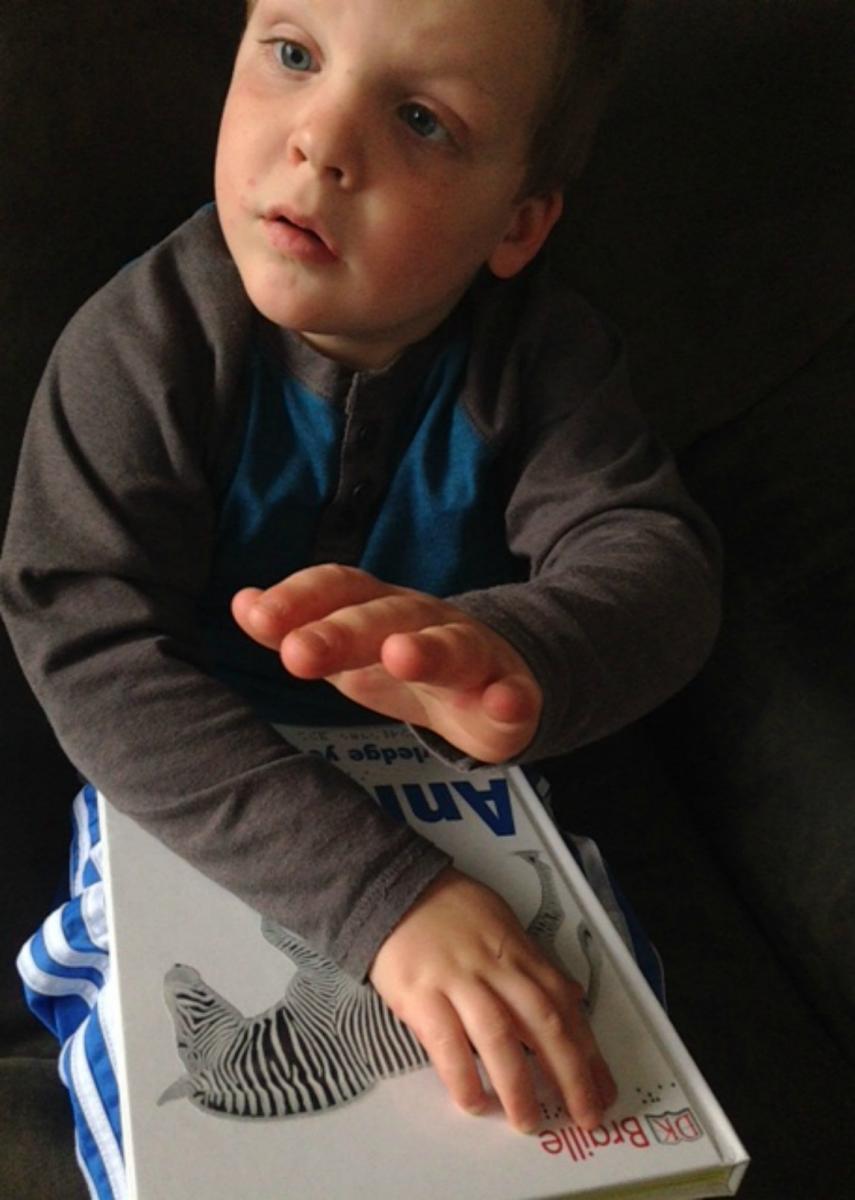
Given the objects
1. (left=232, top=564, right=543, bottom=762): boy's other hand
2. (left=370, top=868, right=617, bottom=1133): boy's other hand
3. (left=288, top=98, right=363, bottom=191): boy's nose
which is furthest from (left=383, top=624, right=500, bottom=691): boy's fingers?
(left=288, top=98, right=363, bottom=191): boy's nose

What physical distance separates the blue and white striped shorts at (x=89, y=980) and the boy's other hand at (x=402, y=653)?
178 millimetres

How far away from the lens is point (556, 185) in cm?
73

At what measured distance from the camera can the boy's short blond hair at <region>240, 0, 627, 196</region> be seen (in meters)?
0.64

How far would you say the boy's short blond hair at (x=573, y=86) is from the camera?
64 centimetres

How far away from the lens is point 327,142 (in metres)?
0.58

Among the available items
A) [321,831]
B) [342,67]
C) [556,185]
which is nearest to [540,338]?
[556,185]

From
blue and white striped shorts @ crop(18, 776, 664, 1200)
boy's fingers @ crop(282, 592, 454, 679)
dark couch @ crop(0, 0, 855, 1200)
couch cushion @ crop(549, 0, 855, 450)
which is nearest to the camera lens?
boy's fingers @ crop(282, 592, 454, 679)

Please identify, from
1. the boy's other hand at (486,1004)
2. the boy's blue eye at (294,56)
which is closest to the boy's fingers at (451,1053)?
the boy's other hand at (486,1004)

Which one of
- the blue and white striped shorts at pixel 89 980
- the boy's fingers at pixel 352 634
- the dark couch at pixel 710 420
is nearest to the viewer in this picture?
the boy's fingers at pixel 352 634

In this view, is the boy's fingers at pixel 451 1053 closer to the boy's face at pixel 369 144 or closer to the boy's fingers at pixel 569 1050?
the boy's fingers at pixel 569 1050

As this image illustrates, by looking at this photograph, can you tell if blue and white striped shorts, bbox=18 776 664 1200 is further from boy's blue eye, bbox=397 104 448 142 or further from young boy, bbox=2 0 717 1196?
boy's blue eye, bbox=397 104 448 142

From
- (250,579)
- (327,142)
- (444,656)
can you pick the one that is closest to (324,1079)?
(444,656)

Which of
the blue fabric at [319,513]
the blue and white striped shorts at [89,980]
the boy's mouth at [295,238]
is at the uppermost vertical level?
the boy's mouth at [295,238]

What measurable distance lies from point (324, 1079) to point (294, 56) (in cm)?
48
